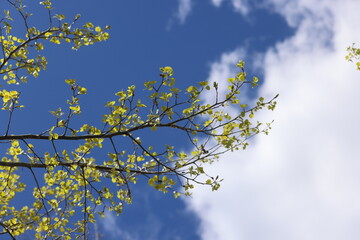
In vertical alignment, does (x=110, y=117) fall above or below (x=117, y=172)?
above

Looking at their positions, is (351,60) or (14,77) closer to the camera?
(14,77)

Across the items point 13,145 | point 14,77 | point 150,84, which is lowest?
point 150,84

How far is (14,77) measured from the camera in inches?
195

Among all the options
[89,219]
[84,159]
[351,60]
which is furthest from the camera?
[351,60]

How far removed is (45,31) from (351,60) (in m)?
7.41

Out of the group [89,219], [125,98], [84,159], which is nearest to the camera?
[125,98]

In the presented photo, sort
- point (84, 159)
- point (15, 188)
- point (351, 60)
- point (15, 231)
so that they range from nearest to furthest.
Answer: point (84, 159), point (15, 231), point (15, 188), point (351, 60)

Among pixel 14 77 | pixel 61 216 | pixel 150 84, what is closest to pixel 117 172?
pixel 150 84

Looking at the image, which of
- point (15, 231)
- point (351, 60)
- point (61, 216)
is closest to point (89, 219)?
point (61, 216)

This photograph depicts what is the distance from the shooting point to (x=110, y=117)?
12.4ft

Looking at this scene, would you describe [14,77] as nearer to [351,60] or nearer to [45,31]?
[45,31]

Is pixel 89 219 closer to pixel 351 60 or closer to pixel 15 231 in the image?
pixel 15 231

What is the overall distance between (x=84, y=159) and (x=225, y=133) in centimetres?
172

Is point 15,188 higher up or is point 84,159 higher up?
point 15,188
